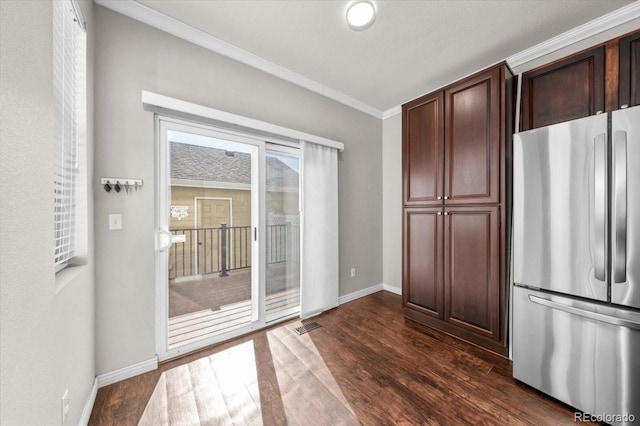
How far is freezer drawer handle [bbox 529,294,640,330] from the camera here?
4.35 feet

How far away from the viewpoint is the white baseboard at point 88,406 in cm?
136

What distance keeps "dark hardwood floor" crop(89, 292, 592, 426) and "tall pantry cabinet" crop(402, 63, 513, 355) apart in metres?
0.35

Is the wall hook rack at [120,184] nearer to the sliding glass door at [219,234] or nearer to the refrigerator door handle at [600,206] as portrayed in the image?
the sliding glass door at [219,234]

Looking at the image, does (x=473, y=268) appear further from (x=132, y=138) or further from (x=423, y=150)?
(x=132, y=138)

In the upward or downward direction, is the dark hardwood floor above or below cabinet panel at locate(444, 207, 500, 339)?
below

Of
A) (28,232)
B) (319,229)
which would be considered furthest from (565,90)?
(28,232)

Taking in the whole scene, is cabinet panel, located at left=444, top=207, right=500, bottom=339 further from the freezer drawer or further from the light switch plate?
the light switch plate

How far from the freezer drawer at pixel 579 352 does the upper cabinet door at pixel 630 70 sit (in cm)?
152

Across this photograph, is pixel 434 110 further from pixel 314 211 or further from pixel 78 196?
pixel 78 196

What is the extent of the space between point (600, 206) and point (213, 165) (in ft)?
9.44

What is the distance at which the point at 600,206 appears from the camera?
1433 mm

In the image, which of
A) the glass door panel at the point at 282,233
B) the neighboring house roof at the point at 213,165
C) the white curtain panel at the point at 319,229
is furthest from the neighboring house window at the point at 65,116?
the white curtain panel at the point at 319,229

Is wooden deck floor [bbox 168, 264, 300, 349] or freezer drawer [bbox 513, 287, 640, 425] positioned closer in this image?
freezer drawer [bbox 513, 287, 640, 425]

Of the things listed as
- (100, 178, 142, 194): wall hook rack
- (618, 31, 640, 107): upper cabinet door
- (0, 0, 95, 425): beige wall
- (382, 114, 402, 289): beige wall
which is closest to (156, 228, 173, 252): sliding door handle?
(100, 178, 142, 194): wall hook rack
